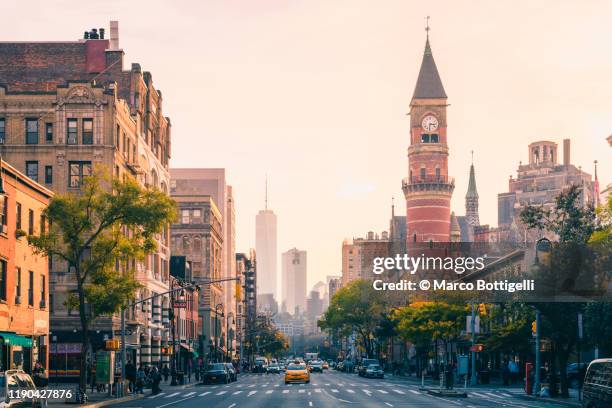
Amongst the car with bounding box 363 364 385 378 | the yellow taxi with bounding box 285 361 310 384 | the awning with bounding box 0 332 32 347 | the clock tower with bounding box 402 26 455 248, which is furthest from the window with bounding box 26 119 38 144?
the clock tower with bounding box 402 26 455 248

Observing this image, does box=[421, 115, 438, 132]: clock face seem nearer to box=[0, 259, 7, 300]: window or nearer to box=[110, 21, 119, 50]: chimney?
box=[110, 21, 119, 50]: chimney

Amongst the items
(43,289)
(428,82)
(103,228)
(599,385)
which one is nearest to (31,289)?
(43,289)

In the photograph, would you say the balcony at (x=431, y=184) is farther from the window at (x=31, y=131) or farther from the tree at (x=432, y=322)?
the window at (x=31, y=131)

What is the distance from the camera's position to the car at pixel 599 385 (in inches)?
1076

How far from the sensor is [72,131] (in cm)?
7250

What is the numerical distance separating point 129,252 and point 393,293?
90.0 metres

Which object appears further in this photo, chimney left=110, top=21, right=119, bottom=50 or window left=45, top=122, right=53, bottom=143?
chimney left=110, top=21, right=119, bottom=50

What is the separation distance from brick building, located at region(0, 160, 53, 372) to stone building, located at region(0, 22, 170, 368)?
1035 centimetres

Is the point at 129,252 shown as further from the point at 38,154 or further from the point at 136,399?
the point at 38,154

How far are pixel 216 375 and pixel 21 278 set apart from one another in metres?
27.7

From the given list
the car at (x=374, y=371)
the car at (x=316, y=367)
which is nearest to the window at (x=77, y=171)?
the car at (x=374, y=371)

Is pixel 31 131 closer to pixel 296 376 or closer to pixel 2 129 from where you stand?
pixel 2 129

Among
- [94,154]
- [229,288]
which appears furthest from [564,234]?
[229,288]

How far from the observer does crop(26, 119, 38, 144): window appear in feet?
235
